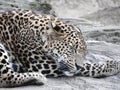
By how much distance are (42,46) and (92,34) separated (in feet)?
16.6

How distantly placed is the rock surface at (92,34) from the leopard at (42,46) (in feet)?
0.72

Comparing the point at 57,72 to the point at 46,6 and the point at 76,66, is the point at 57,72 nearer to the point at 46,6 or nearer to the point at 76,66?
the point at 76,66

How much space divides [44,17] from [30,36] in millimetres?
482

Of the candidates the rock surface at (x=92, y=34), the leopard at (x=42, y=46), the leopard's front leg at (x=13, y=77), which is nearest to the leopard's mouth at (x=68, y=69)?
the leopard at (x=42, y=46)

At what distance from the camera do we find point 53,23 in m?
9.59

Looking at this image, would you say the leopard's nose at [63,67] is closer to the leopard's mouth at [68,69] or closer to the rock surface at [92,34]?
the leopard's mouth at [68,69]

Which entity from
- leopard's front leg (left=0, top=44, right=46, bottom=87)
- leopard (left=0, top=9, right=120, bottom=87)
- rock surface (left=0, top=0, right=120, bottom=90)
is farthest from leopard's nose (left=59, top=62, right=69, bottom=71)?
leopard's front leg (left=0, top=44, right=46, bottom=87)

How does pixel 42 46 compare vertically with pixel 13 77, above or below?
above

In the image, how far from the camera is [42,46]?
31.3ft

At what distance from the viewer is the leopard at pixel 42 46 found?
9.45 m

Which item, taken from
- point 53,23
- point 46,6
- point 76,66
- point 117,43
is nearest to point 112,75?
point 76,66

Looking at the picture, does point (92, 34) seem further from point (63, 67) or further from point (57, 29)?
point (63, 67)

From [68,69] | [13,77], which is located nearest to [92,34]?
[68,69]

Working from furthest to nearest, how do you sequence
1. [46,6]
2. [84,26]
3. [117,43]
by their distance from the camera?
[46,6] → [84,26] → [117,43]
